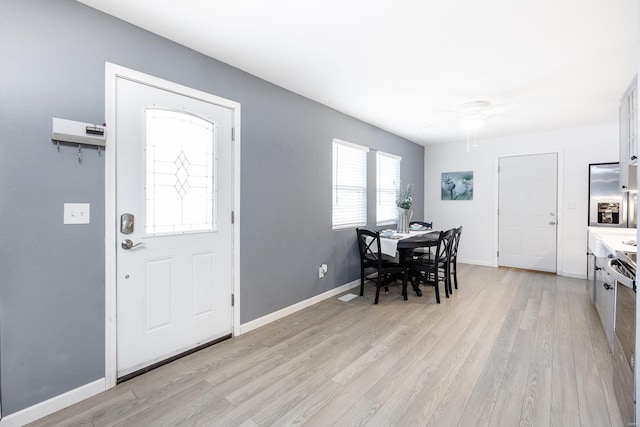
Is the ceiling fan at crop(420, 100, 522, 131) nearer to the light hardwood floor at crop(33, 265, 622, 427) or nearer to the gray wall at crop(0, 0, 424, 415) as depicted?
the light hardwood floor at crop(33, 265, 622, 427)

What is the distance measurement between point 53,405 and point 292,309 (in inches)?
79.1

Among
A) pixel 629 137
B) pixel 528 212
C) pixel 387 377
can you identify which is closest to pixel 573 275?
pixel 528 212

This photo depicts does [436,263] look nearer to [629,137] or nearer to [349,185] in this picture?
[349,185]

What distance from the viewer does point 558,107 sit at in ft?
12.2

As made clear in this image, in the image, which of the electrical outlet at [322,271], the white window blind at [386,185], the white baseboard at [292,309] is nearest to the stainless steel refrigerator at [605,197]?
the white window blind at [386,185]

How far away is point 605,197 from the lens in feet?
14.4

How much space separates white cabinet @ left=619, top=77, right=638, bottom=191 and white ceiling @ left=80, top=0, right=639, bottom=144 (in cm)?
14

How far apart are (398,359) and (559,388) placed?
1043 mm

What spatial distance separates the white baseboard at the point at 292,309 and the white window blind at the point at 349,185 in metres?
0.85

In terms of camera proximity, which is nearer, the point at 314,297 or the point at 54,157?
the point at 54,157

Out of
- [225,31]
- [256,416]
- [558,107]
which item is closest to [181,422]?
[256,416]

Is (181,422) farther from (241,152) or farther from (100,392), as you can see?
(241,152)

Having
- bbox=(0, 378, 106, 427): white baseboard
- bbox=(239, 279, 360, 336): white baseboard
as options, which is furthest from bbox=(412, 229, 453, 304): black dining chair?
bbox=(0, 378, 106, 427): white baseboard

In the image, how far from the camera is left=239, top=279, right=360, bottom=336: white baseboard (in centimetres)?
286
